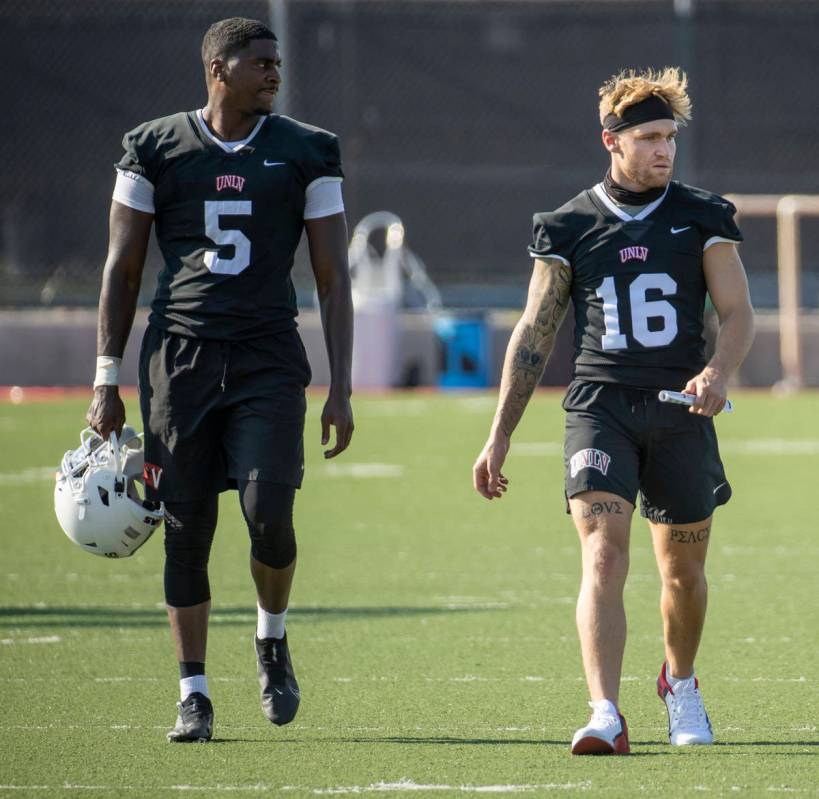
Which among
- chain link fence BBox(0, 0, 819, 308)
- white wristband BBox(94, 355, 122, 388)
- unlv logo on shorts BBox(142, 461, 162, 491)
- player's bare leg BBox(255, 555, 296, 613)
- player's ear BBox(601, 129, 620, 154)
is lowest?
player's bare leg BBox(255, 555, 296, 613)

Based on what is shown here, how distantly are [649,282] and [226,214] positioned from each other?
4.09ft

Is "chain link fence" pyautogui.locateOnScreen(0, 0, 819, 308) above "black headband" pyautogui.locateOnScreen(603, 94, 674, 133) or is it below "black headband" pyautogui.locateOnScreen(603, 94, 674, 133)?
above

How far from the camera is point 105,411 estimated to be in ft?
17.4

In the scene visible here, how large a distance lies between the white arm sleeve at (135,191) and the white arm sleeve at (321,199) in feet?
1.53

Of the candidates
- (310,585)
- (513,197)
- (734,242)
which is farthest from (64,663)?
(513,197)

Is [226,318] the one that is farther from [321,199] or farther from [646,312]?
[646,312]

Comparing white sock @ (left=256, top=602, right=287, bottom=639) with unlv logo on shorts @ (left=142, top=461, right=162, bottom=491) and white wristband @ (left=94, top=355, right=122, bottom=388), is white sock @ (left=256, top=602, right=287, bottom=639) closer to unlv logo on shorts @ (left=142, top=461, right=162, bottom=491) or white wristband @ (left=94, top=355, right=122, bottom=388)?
unlv logo on shorts @ (left=142, top=461, right=162, bottom=491)

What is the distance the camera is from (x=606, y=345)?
5.09m

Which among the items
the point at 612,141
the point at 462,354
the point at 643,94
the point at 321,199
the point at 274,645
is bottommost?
the point at 274,645

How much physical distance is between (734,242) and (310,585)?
11.9 ft

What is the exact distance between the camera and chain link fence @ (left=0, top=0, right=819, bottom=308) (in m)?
25.7

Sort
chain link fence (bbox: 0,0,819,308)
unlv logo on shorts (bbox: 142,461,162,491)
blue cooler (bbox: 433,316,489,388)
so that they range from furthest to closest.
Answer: chain link fence (bbox: 0,0,819,308)
blue cooler (bbox: 433,316,489,388)
unlv logo on shorts (bbox: 142,461,162,491)

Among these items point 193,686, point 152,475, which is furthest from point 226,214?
point 193,686

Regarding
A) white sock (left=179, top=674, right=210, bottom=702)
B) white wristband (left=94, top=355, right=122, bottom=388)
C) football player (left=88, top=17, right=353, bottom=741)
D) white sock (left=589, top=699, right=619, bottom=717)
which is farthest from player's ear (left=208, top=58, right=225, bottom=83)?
white sock (left=589, top=699, right=619, bottom=717)
